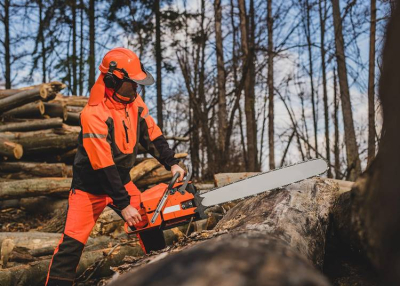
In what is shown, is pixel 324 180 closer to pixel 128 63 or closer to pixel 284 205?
pixel 284 205

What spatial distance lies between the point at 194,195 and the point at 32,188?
381 centimetres

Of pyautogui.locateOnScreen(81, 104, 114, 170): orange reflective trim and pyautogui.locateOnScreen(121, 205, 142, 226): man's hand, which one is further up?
pyautogui.locateOnScreen(81, 104, 114, 170): orange reflective trim

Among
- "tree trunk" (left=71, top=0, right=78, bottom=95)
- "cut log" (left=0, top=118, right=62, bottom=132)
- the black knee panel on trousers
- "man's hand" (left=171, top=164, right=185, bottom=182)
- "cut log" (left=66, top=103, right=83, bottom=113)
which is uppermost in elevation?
"tree trunk" (left=71, top=0, right=78, bottom=95)

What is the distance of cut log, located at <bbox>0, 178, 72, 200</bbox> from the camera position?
566 cm

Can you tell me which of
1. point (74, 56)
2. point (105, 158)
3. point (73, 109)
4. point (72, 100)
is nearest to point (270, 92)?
point (72, 100)

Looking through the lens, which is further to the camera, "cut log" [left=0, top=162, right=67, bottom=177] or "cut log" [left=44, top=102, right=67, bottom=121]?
"cut log" [left=44, top=102, right=67, bottom=121]

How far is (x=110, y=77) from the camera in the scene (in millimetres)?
2910

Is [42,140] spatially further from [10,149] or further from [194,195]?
[194,195]

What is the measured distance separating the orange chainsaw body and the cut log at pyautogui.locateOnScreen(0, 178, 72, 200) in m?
3.25

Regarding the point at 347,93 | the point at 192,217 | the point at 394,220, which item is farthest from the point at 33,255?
the point at 347,93

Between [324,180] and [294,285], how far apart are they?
2.37 metres

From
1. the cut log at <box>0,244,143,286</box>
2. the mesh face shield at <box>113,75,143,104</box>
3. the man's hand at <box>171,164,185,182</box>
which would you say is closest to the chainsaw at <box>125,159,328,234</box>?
the man's hand at <box>171,164,185,182</box>

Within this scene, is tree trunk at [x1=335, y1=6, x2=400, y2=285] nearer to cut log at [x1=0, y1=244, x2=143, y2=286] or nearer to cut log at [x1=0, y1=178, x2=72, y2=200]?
cut log at [x1=0, y1=244, x2=143, y2=286]

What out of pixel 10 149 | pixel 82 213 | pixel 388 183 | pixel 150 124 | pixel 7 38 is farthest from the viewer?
pixel 7 38
